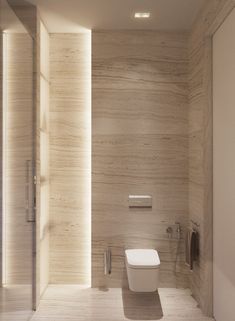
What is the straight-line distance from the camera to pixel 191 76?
131 inches

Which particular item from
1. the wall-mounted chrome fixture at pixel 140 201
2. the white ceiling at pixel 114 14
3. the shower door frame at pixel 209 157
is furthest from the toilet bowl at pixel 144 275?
the white ceiling at pixel 114 14

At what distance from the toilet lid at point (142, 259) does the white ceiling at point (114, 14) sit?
6.99 ft

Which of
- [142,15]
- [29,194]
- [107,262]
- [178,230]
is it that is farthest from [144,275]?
[142,15]

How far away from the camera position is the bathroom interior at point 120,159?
284cm

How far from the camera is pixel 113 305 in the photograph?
3.04 m

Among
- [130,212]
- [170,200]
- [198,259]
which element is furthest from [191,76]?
[198,259]

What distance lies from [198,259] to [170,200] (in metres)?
0.64

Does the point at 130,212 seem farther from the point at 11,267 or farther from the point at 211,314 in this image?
the point at 11,267

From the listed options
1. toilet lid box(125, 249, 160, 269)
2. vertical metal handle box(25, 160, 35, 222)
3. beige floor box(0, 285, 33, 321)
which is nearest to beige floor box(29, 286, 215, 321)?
beige floor box(0, 285, 33, 321)

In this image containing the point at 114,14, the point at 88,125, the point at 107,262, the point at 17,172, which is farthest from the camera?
the point at 88,125

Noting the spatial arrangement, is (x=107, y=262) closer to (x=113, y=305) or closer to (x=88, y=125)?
(x=113, y=305)

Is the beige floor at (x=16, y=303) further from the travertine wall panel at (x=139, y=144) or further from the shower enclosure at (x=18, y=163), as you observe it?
the travertine wall panel at (x=139, y=144)

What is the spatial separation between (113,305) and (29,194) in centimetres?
123

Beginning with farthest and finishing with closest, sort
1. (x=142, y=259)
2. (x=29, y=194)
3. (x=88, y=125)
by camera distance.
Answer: (x=88, y=125) → (x=142, y=259) → (x=29, y=194)
